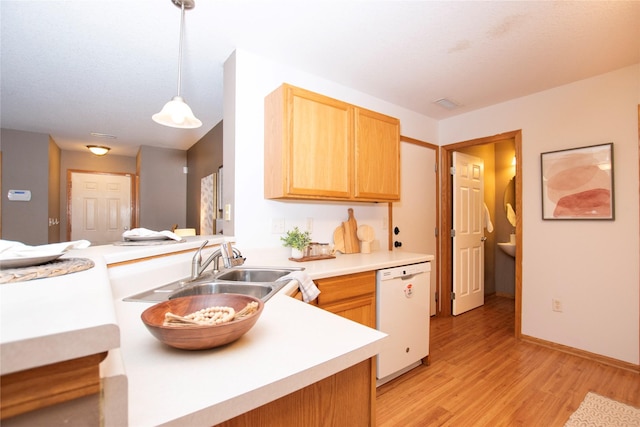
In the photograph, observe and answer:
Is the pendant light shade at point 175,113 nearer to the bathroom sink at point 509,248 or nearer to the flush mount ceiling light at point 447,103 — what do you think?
the flush mount ceiling light at point 447,103

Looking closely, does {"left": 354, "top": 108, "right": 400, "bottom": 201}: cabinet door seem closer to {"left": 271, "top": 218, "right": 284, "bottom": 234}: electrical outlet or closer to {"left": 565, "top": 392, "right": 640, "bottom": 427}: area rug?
{"left": 271, "top": 218, "right": 284, "bottom": 234}: electrical outlet

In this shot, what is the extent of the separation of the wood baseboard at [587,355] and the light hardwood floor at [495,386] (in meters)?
0.05

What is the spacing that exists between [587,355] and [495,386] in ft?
3.63

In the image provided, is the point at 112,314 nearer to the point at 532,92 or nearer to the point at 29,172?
the point at 532,92

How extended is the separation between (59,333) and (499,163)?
5134 millimetres

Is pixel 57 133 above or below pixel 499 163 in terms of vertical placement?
above

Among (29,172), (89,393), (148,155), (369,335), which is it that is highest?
(148,155)

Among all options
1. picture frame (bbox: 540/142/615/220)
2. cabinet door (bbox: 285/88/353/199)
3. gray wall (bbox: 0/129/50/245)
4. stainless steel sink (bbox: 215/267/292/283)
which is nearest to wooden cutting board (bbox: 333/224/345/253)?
cabinet door (bbox: 285/88/353/199)

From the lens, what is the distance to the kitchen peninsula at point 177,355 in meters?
0.34

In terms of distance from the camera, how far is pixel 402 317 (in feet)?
7.11

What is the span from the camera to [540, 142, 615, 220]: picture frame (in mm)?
2373

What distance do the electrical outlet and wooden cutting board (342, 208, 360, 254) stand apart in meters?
0.61

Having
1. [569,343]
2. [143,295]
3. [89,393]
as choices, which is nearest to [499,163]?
[569,343]

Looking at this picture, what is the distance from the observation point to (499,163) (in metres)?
4.39
